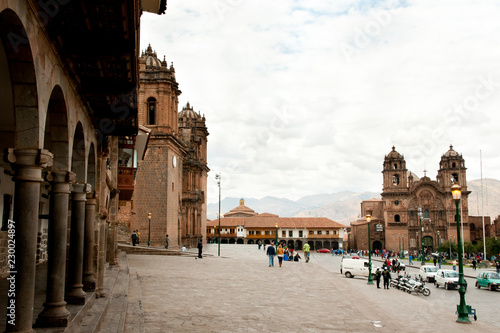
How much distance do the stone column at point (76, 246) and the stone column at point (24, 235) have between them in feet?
11.2

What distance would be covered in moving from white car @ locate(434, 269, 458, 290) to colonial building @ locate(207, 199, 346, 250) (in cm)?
6714

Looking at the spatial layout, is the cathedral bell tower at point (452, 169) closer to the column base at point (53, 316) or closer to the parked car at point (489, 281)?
the parked car at point (489, 281)

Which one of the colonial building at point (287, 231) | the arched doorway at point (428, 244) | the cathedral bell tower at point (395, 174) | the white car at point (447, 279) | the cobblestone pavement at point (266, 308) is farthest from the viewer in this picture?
the colonial building at point (287, 231)

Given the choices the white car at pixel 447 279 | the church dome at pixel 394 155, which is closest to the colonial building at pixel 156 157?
the white car at pixel 447 279

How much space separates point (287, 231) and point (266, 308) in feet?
277

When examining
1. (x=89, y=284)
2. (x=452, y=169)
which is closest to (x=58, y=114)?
(x=89, y=284)

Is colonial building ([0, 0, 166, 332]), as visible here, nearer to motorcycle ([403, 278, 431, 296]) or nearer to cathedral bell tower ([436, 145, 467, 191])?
motorcycle ([403, 278, 431, 296])

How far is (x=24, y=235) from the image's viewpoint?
191 inches

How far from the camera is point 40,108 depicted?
5141 millimetres

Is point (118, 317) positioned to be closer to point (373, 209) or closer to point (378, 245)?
point (378, 245)

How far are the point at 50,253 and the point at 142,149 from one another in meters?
16.8

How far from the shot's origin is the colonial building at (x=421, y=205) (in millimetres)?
84812

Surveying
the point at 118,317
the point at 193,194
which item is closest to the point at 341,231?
the point at 193,194

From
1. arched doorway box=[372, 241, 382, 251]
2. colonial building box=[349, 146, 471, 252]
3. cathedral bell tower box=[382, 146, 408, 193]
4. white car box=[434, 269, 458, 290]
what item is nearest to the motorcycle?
white car box=[434, 269, 458, 290]
